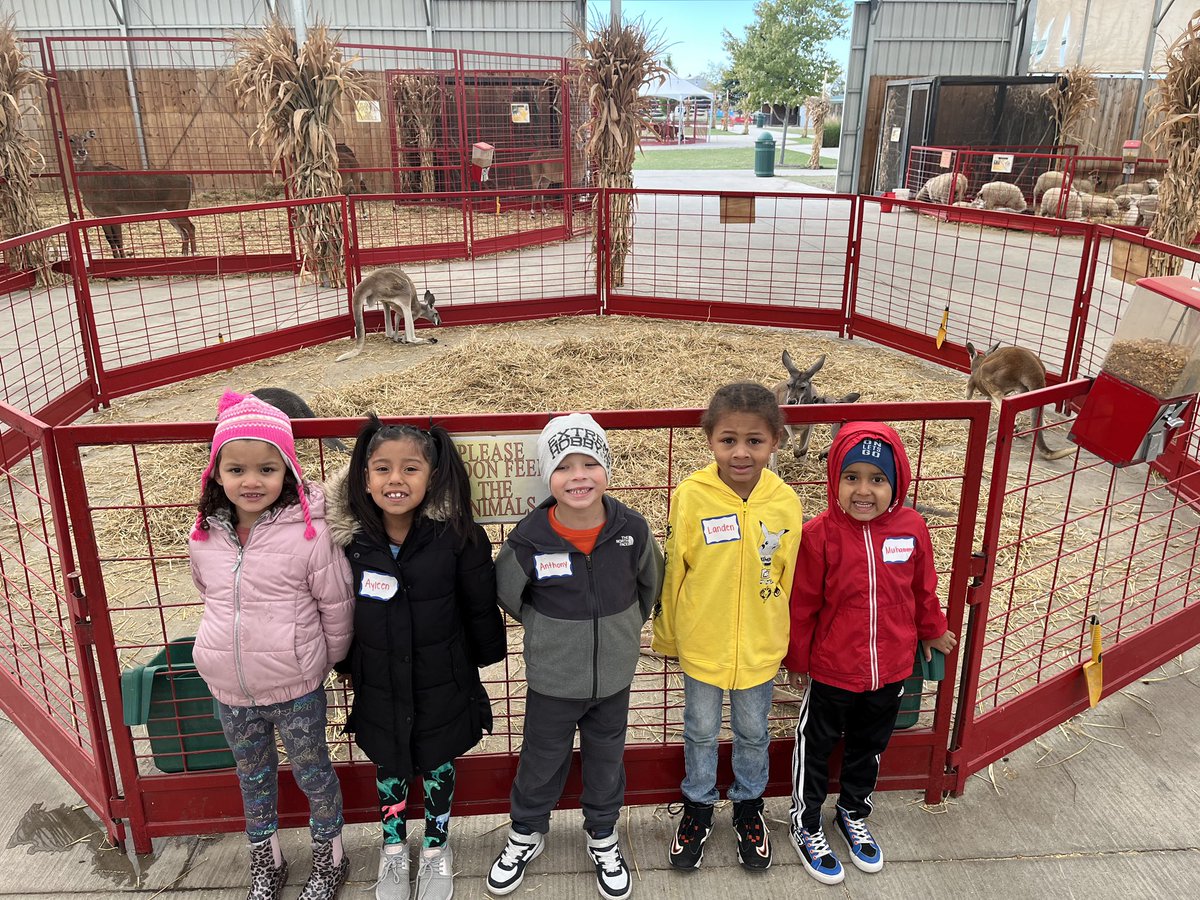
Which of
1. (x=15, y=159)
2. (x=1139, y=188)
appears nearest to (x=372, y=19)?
(x=15, y=159)

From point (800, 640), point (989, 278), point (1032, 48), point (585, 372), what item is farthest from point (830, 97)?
point (800, 640)

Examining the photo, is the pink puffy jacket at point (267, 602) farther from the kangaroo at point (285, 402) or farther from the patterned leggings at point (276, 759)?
the kangaroo at point (285, 402)

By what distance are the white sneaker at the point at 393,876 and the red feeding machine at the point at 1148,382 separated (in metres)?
2.77

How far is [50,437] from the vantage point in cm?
254

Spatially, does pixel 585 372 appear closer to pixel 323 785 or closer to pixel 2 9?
pixel 323 785

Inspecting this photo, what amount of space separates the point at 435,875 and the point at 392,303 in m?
7.29

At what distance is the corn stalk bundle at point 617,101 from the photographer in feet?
35.8

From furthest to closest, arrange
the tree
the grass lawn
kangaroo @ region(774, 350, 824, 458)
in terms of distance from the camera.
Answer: the tree < the grass lawn < kangaroo @ region(774, 350, 824, 458)

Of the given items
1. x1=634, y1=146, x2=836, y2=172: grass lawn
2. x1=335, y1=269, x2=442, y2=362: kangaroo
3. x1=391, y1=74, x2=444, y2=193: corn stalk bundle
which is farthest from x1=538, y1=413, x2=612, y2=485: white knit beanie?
x1=634, y1=146, x2=836, y2=172: grass lawn

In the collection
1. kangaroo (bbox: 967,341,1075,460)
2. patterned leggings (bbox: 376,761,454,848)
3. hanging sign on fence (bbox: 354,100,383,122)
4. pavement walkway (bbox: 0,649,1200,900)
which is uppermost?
hanging sign on fence (bbox: 354,100,383,122)

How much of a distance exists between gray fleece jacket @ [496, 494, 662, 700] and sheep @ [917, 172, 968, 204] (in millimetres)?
17145

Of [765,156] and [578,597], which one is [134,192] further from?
[765,156]

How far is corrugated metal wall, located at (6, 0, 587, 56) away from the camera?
1900 centimetres

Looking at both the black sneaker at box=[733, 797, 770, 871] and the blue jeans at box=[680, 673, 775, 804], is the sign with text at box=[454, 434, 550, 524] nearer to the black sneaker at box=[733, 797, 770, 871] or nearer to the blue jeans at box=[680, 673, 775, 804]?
the blue jeans at box=[680, 673, 775, 804]
